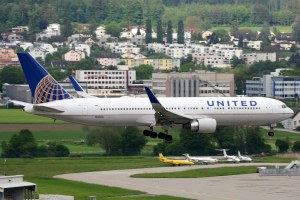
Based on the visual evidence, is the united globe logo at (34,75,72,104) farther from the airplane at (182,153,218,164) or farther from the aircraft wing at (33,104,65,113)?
→ the airplane at (182,153,218,164)

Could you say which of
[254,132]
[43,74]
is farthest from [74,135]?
[43,74]

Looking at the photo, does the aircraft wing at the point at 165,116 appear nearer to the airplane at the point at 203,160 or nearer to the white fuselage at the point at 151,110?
the white fuselage at the point at 151,110

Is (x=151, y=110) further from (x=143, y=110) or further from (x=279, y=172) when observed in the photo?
(x=279, y=172)

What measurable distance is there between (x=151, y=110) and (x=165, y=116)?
67.4 inches

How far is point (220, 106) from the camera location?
142m

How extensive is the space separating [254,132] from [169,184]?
127ft

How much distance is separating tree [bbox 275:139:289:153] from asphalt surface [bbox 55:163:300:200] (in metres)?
24.7

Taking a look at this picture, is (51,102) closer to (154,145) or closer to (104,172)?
(104,172)

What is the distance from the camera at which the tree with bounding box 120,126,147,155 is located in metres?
173

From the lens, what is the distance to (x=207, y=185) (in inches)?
5576

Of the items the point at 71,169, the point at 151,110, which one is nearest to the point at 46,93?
the point at 151,110

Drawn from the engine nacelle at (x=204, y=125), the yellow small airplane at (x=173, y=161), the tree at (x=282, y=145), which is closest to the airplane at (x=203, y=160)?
the yellow small airplane at (x=173, y=161)

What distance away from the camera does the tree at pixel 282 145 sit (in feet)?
584

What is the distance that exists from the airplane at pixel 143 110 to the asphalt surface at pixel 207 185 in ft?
17.6
